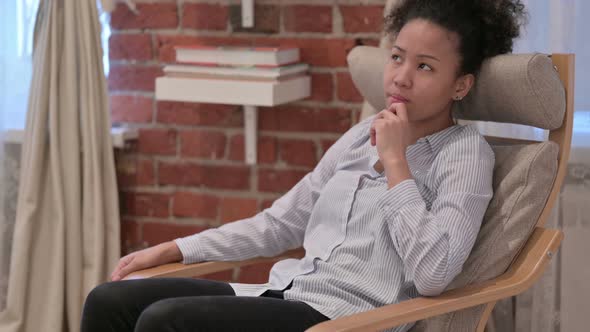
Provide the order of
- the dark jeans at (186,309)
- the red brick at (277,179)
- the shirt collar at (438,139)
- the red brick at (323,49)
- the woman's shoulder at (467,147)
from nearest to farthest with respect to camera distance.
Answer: the dark jeans at (186,309), the woman's shoulder at (467,147), the shirt collar at (438,139), the red brick at (323,49), the red brick at (277,179)

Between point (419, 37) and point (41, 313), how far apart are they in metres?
1.39

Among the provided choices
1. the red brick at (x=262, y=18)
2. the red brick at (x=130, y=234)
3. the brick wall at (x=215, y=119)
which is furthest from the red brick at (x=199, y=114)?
the red brick at (x=130, y=234)

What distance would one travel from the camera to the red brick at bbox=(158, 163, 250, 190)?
2.56 m

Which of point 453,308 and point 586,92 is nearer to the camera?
point 453,308

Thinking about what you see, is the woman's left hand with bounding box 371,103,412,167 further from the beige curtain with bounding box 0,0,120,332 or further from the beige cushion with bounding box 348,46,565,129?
the beige curtain with bounding box 0,0,120,332

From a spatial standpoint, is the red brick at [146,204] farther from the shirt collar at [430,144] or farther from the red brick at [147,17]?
the shirt collar at [430,144]

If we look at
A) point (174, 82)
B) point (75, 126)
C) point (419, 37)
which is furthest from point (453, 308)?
point (75, 126)

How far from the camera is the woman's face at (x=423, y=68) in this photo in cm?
173

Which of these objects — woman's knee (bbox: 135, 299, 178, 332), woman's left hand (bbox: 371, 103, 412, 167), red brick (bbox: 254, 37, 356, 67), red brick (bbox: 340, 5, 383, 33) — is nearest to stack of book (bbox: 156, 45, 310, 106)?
red brick (bbox: 254, 37, 356, 67)

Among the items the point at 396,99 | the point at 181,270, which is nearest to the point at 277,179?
the point at 181,270

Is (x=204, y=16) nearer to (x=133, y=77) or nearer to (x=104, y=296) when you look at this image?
(x=133, y=77)

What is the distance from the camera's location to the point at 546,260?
1.68 metres

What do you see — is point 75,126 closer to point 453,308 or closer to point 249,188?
point 249,188

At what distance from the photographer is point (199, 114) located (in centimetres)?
256
